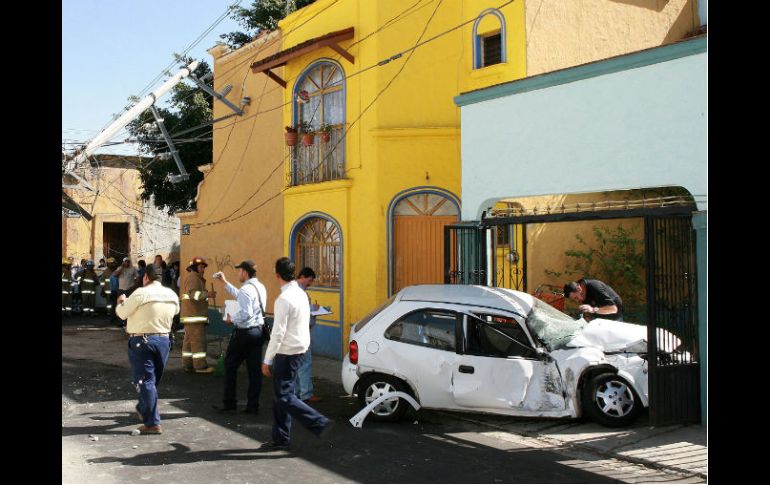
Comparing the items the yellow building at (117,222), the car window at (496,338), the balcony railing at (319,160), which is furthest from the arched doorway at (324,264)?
the yellow building at (117,222)

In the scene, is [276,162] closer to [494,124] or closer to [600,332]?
[494,124]

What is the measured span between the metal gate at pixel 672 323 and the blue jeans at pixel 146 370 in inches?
210

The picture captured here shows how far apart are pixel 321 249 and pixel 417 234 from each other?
250 cm

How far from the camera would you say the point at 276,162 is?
56.9ft

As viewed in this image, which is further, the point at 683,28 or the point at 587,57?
the point at 683,28

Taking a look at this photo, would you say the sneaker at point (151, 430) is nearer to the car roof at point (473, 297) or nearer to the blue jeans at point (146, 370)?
the blue jeans at point (146, 370)

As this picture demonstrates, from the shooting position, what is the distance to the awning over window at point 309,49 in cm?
1444

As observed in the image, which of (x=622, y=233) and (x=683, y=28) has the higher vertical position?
(x=683, y=28)

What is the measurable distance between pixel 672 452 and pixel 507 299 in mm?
2491

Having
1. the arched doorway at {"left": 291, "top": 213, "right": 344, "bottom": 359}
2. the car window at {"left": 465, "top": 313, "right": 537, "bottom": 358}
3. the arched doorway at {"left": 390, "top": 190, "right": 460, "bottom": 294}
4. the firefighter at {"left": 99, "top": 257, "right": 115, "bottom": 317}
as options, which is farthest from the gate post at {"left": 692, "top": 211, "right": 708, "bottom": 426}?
the firefighter at {"left": 99, "top": 257, "right": 115, "bottom": 317}

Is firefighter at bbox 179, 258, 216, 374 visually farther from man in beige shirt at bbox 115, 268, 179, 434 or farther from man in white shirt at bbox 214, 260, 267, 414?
man in beige shirt at bbox 115, 268, 179, 434
